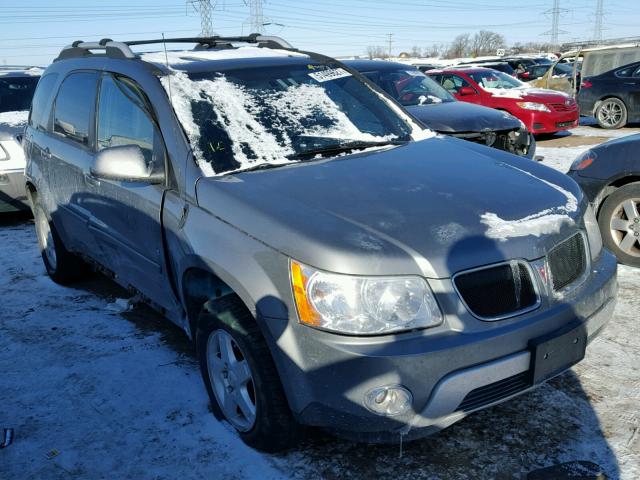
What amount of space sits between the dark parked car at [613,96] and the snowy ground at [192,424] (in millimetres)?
10798

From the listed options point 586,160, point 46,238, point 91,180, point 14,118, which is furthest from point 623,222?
point 14,118

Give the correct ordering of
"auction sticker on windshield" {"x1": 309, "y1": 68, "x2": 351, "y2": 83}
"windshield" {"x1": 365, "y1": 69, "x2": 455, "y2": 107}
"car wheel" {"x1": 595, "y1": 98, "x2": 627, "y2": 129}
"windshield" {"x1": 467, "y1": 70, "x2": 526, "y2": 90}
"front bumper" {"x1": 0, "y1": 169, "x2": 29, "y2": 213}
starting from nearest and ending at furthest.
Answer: "auction sticker on windshield" {"x1": 309, "y1": 68, "x2": 351, "y2": 83}, "front bumper" {"x1": 0, "y1": 169, "x2": 29, "y2": 213}, "windshield" {"x1": 365, "y1": 69, "x2": 455, "y2": 107}, "windshield" {"x1": 467, "y1": 70, "x2": 526, "y2": 90}, "car wheel" {"x1": 595, "y1": 98, "x2": 627, "y2": 129}

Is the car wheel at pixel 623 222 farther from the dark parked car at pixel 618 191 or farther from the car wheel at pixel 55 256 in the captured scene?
the car wheel at pixel 55 256

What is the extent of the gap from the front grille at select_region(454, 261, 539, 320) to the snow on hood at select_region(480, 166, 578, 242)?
13 centimetres

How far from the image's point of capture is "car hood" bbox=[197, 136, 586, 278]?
231 cm

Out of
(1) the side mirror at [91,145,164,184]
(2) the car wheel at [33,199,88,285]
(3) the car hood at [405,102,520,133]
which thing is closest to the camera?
(1) the side mirror at [91,145,164,184]

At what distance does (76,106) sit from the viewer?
429cm

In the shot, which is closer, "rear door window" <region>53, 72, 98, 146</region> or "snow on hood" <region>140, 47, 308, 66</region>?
"snow on hood" <region>140, 47, 308, 66</region>

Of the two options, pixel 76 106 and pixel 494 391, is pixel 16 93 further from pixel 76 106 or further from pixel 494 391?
pixel 494 391

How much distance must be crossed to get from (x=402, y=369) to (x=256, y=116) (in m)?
1.73

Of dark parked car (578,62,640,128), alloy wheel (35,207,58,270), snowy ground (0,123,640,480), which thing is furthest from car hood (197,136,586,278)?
dark parked car (578,62,640,128)

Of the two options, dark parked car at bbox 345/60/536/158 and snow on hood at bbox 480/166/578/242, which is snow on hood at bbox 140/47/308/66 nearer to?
snow on hood at bbox 480/166/578/242

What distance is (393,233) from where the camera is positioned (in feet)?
7.86

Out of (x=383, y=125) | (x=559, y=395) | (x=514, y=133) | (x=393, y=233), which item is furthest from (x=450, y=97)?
(x=393, y=233)
